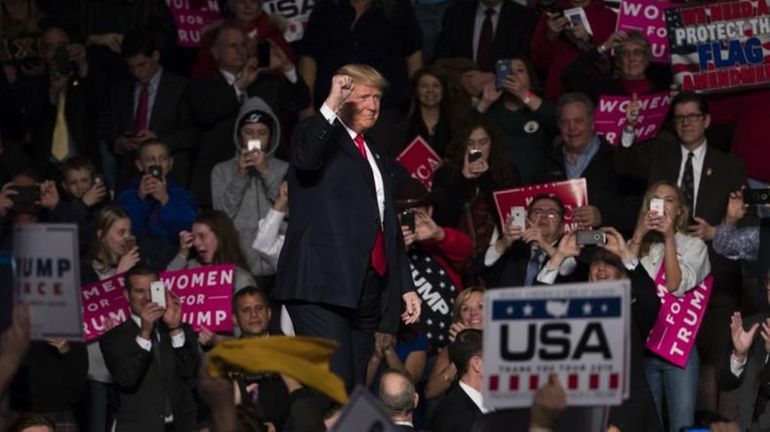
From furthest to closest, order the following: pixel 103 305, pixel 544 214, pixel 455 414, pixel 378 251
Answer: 1. pixel 544 214
2. pixel 103 305
3. pixel 455 414
4. pixel 378 251

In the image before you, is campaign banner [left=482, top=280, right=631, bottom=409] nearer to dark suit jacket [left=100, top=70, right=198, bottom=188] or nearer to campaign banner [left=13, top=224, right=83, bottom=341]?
campaign banner [left=13, top=224, right=83, bottom=341]

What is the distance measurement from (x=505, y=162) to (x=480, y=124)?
0.31 m

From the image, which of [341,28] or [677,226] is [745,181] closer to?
[677,226]

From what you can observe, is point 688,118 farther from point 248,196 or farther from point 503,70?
point 248,196

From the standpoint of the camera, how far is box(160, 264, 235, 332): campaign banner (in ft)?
44.9

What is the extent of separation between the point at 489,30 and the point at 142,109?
8.81 ft

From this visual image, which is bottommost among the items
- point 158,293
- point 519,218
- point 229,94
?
point 158,293

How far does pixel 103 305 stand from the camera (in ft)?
44.9

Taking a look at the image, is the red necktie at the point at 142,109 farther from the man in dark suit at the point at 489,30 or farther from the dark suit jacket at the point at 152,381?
the dark suit jacket at the point at 152,381

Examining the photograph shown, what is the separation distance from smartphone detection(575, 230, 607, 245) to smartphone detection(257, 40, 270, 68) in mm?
3703

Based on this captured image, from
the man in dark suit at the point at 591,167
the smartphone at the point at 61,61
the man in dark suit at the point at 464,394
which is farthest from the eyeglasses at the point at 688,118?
the smartphone at the point at 61,61

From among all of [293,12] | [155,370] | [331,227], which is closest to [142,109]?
[293,12]

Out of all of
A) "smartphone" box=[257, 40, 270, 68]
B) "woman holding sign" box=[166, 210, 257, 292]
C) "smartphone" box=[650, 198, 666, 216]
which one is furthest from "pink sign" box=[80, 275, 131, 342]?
"smartphone" box=[650, 198, 666, 216]

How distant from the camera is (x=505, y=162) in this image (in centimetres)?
1480
